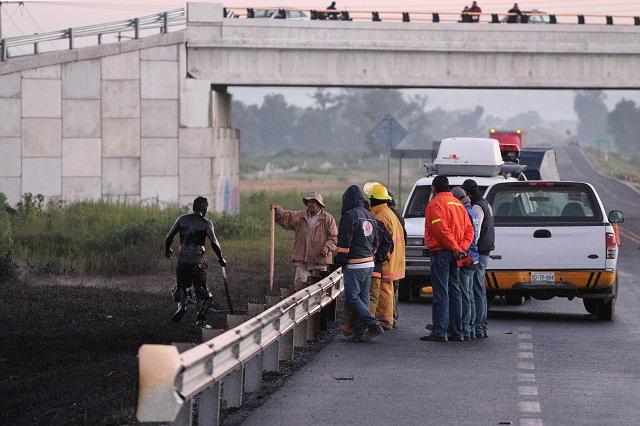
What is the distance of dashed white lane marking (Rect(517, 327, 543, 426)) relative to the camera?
11812mm

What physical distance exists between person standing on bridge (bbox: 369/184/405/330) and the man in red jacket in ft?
1.97

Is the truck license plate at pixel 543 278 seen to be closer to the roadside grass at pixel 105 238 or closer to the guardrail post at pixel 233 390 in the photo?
the guardrail post at pixel 233 390

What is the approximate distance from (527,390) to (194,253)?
6674 mm

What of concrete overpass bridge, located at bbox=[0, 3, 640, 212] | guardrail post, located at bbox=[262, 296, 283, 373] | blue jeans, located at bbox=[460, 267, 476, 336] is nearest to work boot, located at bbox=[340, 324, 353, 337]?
blue jeans, located at bbox=[460, 267, 476, 336]

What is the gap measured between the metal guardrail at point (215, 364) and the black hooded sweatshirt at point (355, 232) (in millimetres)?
460

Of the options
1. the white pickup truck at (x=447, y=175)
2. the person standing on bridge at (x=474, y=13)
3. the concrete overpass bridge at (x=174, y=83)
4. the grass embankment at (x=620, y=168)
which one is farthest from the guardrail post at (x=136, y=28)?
the grass embankment at (x=620, y=168)

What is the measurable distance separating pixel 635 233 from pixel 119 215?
53.7 feet

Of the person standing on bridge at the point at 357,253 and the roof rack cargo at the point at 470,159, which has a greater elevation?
the roof rack cargo at the point at 470,159

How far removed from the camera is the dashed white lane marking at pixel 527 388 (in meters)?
11.8

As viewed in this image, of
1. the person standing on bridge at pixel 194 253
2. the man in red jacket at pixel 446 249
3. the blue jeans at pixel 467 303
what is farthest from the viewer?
the person standing on bridge at pixel 194 253

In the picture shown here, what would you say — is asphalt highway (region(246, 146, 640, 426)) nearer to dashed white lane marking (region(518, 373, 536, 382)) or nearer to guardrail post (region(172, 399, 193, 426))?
dashed white lane marking (region(518, 373, 536, 382))

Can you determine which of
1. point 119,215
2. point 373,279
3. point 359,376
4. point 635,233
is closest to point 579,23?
point 635,233

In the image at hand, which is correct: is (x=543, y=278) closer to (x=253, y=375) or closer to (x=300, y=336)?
(x=300, y=336)

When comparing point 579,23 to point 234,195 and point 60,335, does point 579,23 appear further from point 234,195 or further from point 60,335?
point 60,335
